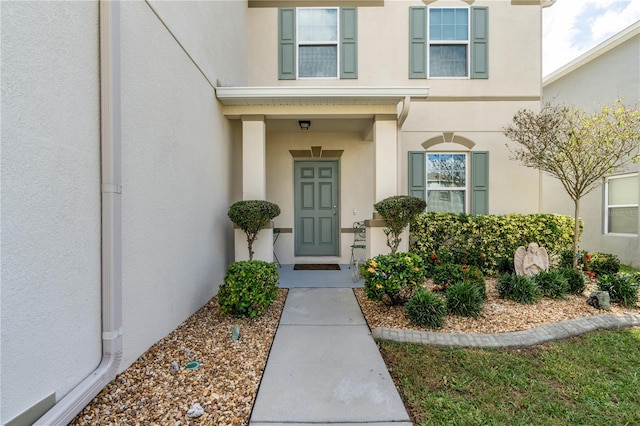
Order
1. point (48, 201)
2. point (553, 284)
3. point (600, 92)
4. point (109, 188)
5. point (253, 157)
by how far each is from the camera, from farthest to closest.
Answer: point (600, 92)
point (253, 157)
point (553, 284)
point (109, 188)
point (48, 201)

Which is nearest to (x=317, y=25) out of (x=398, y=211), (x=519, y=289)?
(x=398, y=211)

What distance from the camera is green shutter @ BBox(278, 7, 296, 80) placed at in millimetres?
6578

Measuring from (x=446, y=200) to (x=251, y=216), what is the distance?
14.9 ft

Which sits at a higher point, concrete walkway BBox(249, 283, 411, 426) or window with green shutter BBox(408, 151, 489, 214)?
window with green shutter BBox(408, 151, 489, 214)

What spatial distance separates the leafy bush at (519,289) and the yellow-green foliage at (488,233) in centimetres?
151

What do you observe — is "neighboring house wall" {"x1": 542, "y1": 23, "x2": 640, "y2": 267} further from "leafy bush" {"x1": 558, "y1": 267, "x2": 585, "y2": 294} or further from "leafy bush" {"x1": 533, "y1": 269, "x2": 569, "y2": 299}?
"leafy bush" {"x1": 533, "y1": 269, "x2": 569, "y2": 299}

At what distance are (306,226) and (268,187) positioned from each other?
1244mm

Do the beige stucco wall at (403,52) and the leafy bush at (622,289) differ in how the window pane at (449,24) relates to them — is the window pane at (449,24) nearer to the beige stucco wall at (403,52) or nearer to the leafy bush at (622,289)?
the beige stucco wall at (403,52)

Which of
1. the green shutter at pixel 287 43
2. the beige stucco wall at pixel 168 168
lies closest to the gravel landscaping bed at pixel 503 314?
the beige stucco wall at pixel 168 168

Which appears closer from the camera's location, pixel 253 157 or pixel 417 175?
pixel 253 157

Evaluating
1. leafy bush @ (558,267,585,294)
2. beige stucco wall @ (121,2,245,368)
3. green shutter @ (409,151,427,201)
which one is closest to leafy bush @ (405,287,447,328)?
leafy bush @ (558,267,585,294)

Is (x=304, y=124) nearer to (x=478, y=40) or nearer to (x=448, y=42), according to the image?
(x=448, y=42)

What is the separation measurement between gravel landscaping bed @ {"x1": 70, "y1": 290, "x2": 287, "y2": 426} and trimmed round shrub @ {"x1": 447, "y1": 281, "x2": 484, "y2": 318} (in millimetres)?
2197

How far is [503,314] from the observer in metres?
3.64
